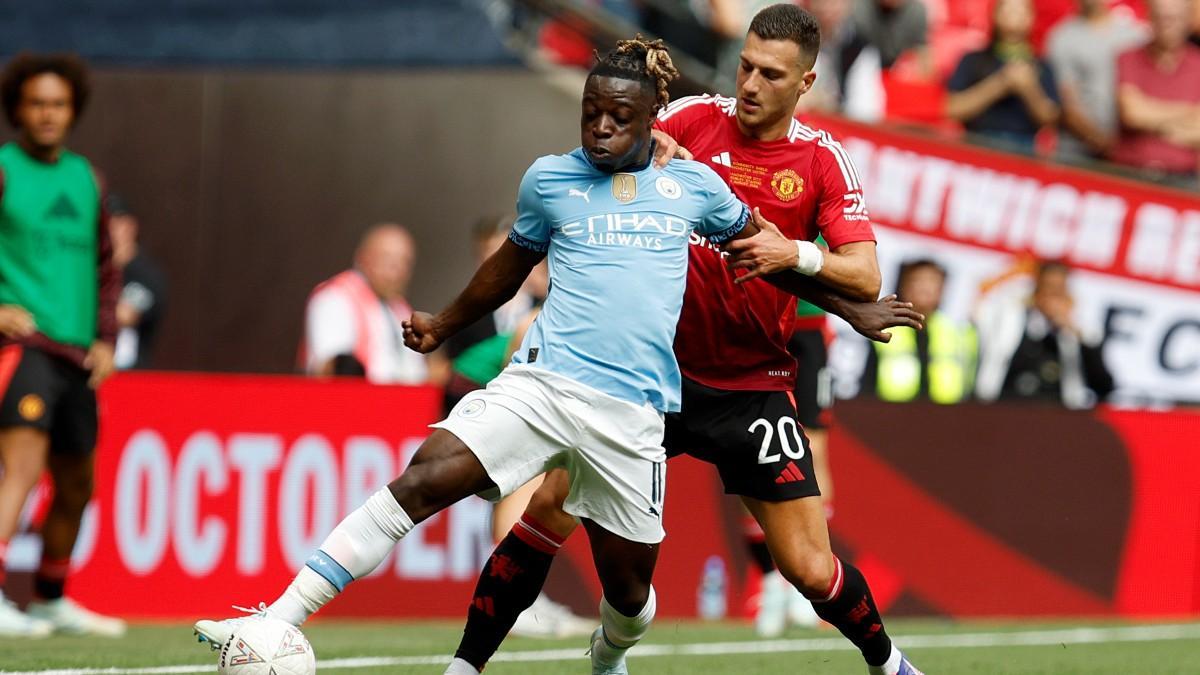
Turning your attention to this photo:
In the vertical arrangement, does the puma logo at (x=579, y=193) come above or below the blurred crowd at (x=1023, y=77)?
below

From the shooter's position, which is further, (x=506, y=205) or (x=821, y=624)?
Result: (x=506, y=205)

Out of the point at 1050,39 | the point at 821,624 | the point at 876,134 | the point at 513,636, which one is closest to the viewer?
the point at 513,636

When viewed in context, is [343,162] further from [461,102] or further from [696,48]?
[696,48]

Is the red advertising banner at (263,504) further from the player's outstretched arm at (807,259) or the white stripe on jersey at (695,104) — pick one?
the player's outstretched arm at (807,259)

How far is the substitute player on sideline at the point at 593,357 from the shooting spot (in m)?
5.37

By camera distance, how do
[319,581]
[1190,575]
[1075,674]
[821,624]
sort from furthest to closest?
[1190,575] < [821,624] < [1075,674] < [319,581]

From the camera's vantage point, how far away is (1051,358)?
12141 mm

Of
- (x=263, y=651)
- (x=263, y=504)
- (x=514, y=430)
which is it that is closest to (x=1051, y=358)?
(x=263, y=504)

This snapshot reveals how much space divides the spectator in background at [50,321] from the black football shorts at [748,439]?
Answer: 3425mm

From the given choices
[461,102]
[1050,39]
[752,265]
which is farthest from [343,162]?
[752,265]

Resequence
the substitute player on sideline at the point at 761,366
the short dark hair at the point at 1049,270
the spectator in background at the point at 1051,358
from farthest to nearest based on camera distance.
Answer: the short dark hair at the point at 1049,270
the spectator in background at the point at 1051,358
the substitute player on sideline at the point at 761,366

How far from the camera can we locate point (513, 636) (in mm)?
9398

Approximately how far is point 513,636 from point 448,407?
1316 mm

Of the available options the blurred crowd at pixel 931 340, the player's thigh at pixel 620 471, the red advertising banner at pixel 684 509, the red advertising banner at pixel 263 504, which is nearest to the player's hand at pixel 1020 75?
the blurred crowd at pixel 931 340
